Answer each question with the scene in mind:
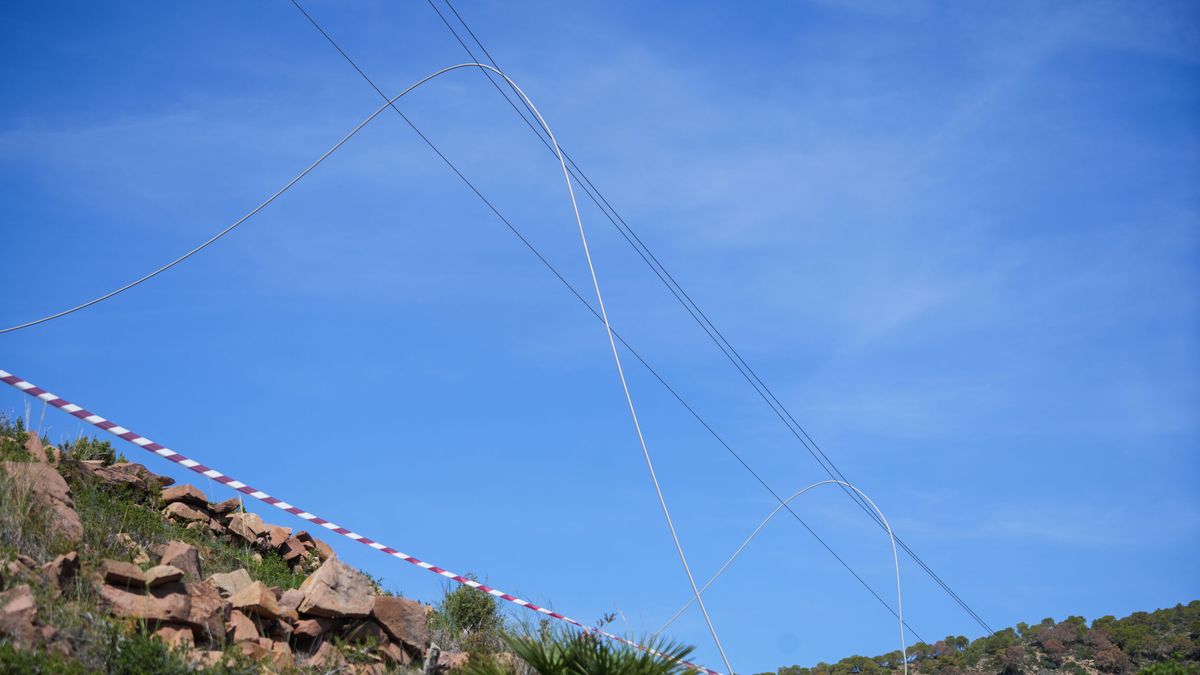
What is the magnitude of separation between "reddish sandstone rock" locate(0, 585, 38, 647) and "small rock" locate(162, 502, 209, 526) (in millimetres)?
5493

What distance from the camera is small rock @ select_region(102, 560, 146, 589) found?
10086 millimetres

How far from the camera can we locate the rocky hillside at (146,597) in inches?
353

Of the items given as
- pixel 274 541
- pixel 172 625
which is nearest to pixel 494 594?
pixel 274 541

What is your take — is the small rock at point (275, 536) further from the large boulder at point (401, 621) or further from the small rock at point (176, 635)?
the small rock at point (176, 635)

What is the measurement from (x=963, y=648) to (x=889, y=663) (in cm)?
206

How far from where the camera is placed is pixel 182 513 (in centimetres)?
1452

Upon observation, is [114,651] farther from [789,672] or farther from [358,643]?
[789,672]

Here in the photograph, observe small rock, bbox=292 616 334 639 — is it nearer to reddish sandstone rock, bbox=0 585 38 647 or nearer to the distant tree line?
reddish sandstone rock, bbox=0 585 38 647

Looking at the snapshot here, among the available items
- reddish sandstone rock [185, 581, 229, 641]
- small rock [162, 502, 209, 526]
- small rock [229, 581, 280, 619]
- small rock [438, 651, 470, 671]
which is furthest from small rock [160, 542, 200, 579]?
small rock [162, 502, 209, 526]

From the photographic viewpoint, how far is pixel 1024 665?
26.4m

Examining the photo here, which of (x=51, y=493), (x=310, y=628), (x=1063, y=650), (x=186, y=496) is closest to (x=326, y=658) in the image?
(x=310, y=628)

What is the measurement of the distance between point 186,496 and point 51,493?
11.3 feet

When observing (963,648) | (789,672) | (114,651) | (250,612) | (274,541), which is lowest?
(114,651)

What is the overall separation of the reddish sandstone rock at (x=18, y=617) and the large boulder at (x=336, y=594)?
2857 millimetres
